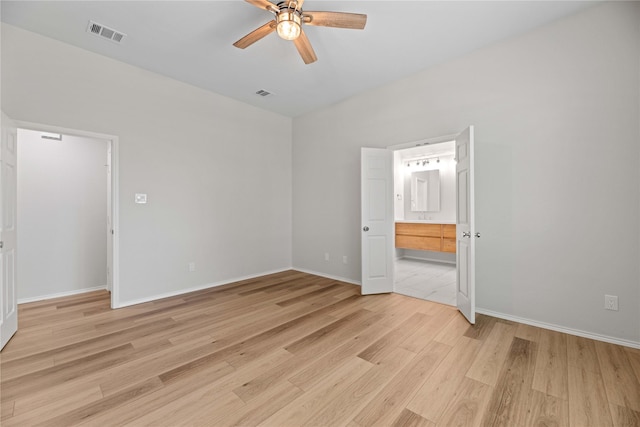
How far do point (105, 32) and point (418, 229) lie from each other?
19.4ft

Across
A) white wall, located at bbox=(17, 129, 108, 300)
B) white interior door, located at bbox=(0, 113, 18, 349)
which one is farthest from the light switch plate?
white wall, located at bbox=(17, 129, 108, 300)

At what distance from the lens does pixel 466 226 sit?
9.86 feet

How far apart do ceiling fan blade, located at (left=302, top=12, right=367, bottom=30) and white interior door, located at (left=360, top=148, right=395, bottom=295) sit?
1.82 metres

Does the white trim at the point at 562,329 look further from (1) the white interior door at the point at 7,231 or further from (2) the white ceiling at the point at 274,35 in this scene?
(1) the white interior door at the point at 7,231

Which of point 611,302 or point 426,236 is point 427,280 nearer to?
point 426,236

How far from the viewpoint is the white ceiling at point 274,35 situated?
249cm

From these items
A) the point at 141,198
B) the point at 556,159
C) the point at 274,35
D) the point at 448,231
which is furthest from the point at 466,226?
the point at 141,198

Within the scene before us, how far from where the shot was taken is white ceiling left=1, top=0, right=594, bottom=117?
2.49 m

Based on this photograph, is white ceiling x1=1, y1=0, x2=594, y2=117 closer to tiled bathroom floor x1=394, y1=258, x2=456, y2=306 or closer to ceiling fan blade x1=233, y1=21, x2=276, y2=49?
ceiling fan blade x1=233, y1=21, x2=276, y2=49

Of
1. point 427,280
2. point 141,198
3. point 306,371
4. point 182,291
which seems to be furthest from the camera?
point 427,280

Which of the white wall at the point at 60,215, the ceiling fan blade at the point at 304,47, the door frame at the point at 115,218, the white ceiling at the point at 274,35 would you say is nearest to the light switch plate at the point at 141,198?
the door frame at the point at 115,218

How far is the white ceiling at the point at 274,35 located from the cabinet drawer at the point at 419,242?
3386mm

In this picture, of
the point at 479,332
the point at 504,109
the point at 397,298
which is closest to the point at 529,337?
the point at 479,332

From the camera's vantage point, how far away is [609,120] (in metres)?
2.47
